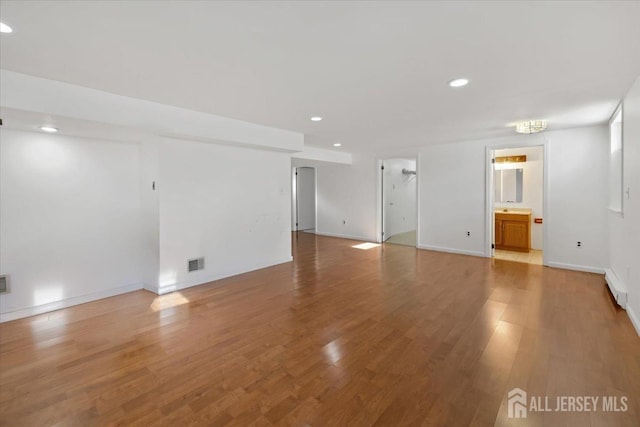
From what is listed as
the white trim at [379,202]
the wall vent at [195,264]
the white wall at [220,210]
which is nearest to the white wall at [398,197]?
the white trim at [379,202]

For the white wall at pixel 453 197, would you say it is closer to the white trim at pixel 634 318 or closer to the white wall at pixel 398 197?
the white wall at pixel 398 197

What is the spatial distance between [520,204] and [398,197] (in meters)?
3.02

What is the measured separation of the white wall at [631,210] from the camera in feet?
8.93

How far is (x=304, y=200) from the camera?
993cm

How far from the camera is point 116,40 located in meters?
2.00

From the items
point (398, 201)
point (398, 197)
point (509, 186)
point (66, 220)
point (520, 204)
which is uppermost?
point (509, 186)

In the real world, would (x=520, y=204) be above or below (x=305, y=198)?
below

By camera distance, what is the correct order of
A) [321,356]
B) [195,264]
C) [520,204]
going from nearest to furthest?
[321,356]
[195,264]
[520,204]

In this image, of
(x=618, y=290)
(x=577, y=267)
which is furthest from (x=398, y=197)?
(x=618, y=290)

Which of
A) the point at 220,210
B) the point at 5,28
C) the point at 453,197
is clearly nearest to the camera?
the point at 5,28

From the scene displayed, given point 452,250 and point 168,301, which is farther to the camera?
point 452,250

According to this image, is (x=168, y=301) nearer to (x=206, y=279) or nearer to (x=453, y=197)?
(x=206, y=279)

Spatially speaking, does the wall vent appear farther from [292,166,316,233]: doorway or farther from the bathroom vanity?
the bathroom vanity

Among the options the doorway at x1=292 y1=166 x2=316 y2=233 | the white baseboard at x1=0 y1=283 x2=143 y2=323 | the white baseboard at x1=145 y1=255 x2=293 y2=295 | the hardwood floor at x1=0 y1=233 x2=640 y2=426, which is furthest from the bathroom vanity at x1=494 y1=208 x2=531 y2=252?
the white baseboard at x1=0 y1=283 x2=143 y2=323
